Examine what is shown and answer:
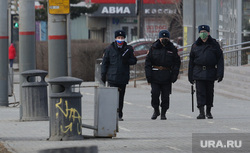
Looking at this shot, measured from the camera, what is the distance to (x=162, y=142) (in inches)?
410

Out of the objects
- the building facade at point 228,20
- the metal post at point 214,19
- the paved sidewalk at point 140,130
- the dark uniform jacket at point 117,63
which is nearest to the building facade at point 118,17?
the building facade at point 228,20

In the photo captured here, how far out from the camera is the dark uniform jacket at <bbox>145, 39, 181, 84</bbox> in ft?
44.5

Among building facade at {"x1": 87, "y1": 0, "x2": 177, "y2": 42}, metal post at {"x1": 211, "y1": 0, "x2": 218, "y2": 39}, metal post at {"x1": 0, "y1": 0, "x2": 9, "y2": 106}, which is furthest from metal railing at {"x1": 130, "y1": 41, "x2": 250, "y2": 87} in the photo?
building facade at {"x1": 87, "y1": 0, "x2": 177, "y2": 42}

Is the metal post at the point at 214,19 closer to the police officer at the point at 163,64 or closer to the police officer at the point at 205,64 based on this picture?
the police officer at the point at 205,64

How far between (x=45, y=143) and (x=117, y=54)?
3519 mm

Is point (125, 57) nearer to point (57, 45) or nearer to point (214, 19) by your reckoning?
point (57, 45)

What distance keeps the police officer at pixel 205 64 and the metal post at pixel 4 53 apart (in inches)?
279

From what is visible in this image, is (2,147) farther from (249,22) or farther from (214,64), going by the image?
(249,22)

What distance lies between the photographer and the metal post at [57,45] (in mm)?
12102

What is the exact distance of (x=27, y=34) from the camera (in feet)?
54.6

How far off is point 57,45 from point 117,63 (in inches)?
64.6

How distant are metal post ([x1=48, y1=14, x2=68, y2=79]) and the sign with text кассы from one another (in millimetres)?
79

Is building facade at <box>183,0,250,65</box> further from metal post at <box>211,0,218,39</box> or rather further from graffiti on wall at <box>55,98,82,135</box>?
graffiti on wall at <box>55,98,82,135</box>

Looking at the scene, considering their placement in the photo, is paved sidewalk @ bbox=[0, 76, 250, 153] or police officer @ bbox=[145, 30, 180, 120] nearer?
paved sidewalk @ bbox=[0, 76, 250, 153]
